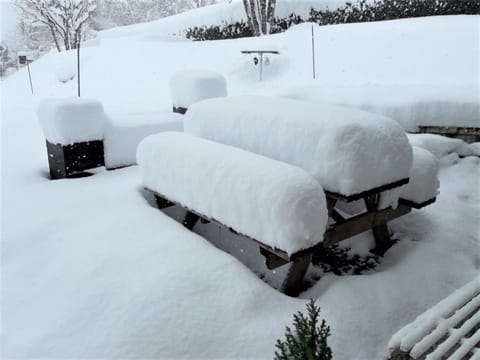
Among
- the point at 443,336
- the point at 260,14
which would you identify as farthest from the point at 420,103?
the point at 260,14

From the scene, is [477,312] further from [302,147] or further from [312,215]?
[302,147]

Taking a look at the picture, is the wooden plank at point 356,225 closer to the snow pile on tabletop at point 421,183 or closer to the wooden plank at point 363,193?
the snow pile on tabletop at point 421,183

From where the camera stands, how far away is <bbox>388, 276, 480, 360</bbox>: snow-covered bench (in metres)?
2.00

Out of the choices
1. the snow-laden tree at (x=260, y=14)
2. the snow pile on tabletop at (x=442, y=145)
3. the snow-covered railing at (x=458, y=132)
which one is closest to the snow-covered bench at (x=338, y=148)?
the snow pile on tabletop at (x=442, y=145)

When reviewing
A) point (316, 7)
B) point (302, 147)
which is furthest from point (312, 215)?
point (316, 7)

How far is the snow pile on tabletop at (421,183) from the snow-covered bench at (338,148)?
3cm

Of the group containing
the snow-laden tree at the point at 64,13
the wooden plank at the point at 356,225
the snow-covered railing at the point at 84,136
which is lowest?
the wooden plank at the point at 356,225

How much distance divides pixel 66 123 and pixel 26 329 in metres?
2.94

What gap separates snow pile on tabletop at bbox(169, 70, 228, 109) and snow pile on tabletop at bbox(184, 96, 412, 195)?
278cm

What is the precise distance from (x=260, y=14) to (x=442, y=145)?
40.7ft

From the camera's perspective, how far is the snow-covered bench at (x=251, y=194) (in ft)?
8.27

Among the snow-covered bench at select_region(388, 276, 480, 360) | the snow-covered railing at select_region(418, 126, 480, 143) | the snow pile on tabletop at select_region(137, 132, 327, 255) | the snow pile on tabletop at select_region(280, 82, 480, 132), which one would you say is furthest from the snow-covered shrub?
the snow-covered bench at select_region(388, 276, 480, 360)

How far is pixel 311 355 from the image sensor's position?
1.78 meters

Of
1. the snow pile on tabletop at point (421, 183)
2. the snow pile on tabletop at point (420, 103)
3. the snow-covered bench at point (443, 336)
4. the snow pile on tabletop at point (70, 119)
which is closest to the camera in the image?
the snow-covered bench at point (443, 336)
